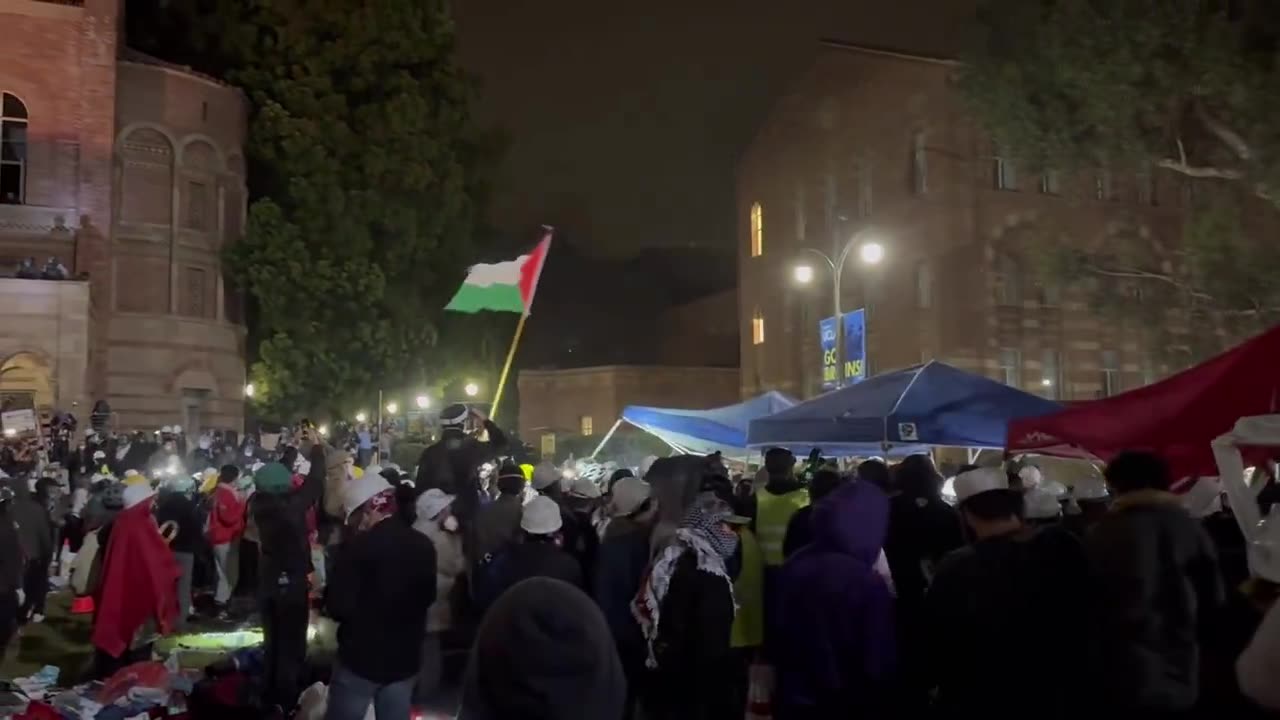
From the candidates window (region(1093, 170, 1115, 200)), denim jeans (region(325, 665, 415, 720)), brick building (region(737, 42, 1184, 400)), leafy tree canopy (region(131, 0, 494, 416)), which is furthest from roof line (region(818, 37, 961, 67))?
denim jeans (region(325, 665, 415, 720))

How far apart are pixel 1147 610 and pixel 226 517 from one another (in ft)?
39.4

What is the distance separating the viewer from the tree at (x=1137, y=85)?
18.0 m

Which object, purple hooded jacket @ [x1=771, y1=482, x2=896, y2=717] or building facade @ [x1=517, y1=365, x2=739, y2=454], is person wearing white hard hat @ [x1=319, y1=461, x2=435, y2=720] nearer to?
purple hooded jacket @ [x1=771, y1=482, x2=896, y2=717]

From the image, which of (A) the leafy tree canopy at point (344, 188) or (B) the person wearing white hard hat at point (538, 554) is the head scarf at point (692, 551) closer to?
(B) the person wearing white hard hat at point (538, 554)

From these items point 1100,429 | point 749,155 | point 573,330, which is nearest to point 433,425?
point 749,155

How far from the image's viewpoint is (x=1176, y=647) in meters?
4.98

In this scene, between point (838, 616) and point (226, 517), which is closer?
point (838, 616)

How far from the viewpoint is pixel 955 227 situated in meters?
35.3

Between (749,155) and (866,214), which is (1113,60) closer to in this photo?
(866,214)

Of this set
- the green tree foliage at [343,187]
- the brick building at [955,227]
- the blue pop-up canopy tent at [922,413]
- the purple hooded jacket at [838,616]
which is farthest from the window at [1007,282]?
the purple hooded jacket at [838,616]

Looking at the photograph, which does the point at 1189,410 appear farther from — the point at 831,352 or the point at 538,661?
the point at 831,352

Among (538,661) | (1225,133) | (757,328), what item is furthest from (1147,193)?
(538,661)

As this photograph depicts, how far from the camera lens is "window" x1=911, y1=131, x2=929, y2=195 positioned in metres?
36.6

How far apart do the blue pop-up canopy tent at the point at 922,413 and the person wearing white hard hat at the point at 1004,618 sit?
763 cm
